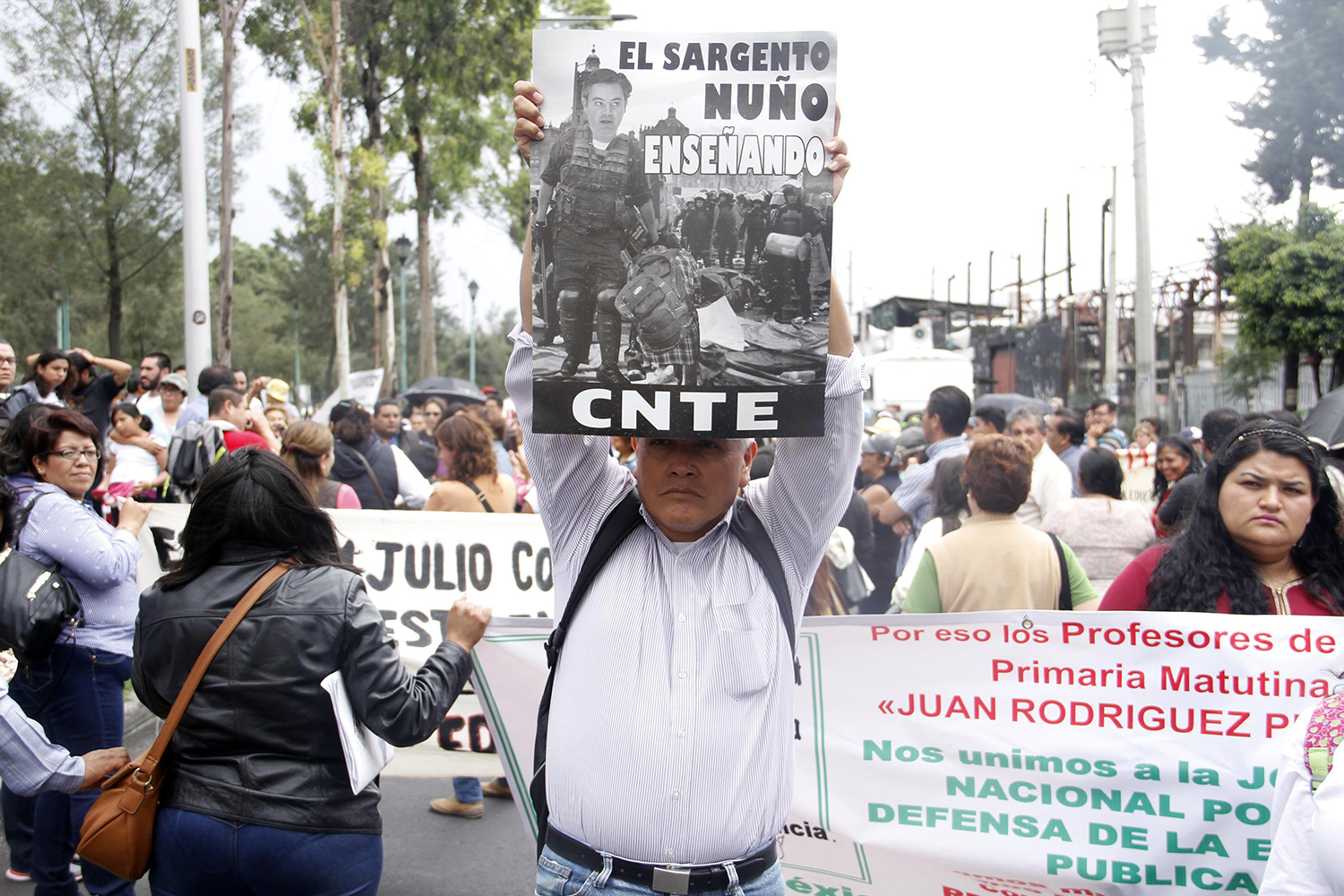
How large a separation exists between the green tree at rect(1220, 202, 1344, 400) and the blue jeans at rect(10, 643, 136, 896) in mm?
17913

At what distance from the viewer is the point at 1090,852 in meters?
3.31

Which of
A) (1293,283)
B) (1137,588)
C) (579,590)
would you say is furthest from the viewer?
(1293,283)

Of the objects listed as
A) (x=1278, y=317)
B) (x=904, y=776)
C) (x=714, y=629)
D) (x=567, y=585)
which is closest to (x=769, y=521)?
(x=714, y=629)

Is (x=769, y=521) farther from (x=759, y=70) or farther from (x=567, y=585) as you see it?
(x=759, y=70)

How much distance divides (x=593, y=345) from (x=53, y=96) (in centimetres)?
2861

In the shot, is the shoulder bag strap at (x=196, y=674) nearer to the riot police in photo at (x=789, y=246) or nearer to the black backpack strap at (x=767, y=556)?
the black backpack strap at (x=767, y=556)

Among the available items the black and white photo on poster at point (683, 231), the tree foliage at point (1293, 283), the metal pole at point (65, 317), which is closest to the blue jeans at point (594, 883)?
the black and white photo on poster at point (683, 231)

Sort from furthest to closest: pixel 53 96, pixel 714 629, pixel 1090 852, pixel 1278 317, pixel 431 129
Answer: pixel 53 96 < pixel 431 129 < pixel 1278 317 < pixel 1090 852 < pixel 714 629

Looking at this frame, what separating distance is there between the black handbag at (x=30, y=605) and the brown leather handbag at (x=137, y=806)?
3.48 feet

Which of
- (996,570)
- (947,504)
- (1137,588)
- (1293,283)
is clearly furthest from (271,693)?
(1293,283)

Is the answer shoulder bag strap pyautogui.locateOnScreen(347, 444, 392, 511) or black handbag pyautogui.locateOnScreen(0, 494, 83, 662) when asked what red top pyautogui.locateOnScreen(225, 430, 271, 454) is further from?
black handbag pyautogui.locateOnScreen(0, 494, 83, 662)

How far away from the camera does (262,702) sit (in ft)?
8.36

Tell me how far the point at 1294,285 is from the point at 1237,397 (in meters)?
5.89

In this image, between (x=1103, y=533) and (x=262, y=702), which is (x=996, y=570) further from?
(x=262, y=702)
